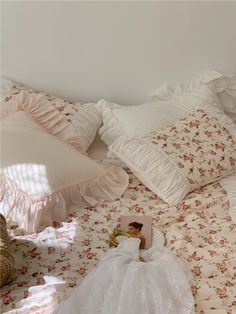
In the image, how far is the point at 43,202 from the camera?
4.80 feet

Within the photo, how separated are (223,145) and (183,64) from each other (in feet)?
1.57

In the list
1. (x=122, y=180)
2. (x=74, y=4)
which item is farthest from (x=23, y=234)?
(x=74, y=4)

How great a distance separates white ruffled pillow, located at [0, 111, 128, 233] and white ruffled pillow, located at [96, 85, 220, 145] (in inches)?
9.9

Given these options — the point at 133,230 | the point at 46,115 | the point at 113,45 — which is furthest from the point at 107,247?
the point at 113,45

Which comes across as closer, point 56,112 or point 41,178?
point 41,178

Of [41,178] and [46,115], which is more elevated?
[46,115]

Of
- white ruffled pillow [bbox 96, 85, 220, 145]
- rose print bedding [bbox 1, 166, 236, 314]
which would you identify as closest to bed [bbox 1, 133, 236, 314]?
rose print bedding [bbox 1, 166, 236, 314]

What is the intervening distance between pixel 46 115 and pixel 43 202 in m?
0.42

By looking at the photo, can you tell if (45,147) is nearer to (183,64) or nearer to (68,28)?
(68,28)

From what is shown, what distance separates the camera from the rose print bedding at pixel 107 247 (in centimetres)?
117

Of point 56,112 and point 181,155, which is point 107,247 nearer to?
point 181,155

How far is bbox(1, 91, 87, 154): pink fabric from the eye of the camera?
67.5 inches

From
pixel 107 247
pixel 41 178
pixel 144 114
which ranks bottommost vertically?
pixel 107 247

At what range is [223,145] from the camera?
5.66 ft
